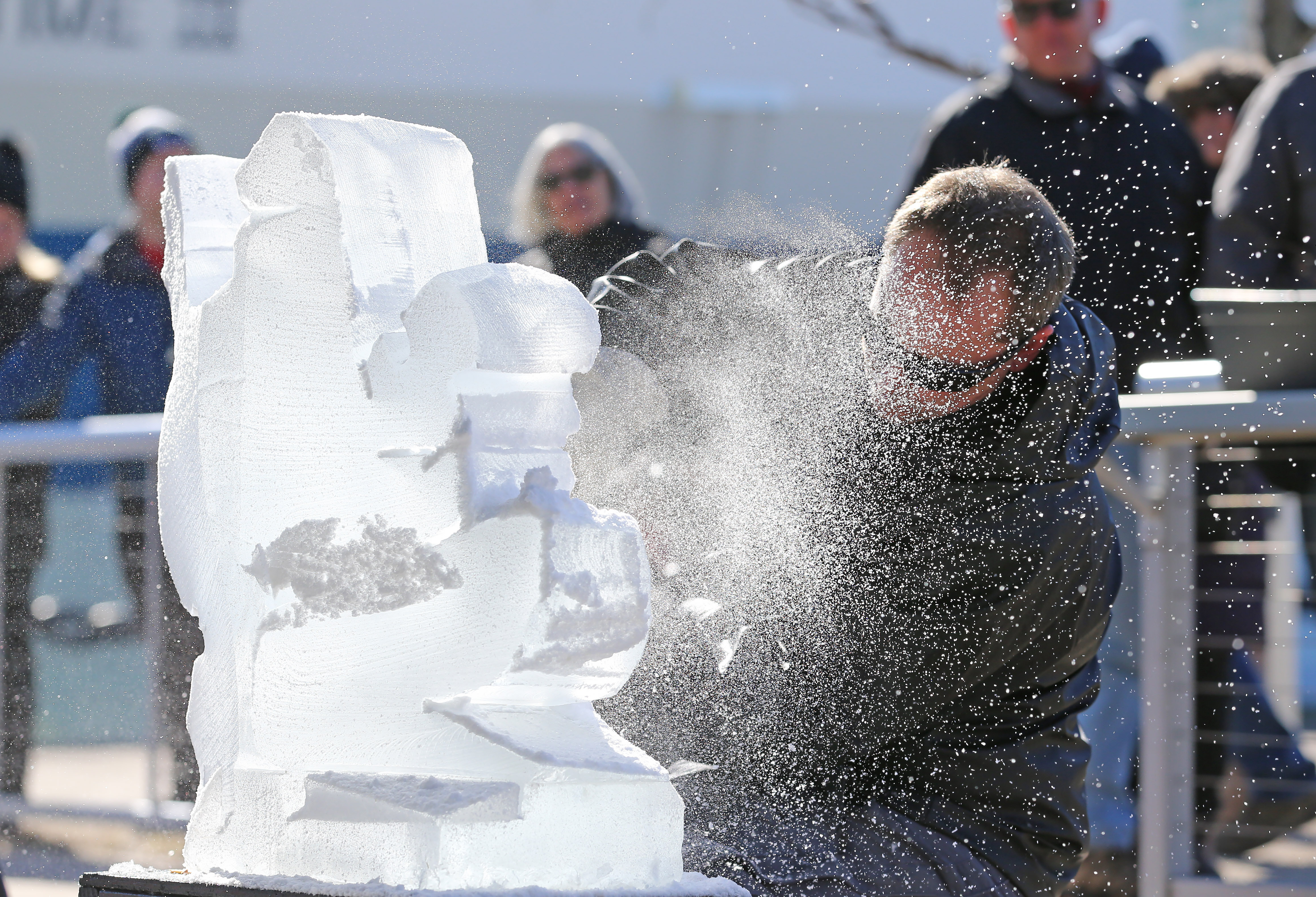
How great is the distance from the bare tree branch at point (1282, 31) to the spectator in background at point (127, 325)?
3.58 m

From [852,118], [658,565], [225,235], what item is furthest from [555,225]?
[852,118]

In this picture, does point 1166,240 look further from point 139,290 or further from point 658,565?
point 139,290

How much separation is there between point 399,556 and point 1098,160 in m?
2.24

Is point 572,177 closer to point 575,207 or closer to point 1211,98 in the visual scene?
point 575,207

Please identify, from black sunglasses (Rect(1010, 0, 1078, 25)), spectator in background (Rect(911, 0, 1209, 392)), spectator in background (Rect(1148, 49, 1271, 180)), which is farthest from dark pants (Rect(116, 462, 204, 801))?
spectator in background (Rect(1148, 49, 1271, 180))

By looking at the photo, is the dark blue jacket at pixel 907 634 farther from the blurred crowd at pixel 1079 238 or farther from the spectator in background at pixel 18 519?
the spectator in background at pixel 18 519

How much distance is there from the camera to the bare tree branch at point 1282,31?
4.93 meters

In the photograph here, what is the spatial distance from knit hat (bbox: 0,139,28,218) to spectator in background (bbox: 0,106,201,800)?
281mm

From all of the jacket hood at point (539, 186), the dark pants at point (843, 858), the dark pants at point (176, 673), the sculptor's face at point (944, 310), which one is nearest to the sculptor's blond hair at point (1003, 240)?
the sculptor's face at point (944, 310)

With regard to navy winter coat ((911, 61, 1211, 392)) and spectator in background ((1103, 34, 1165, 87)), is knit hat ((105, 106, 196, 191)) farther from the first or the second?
spectator in background ((1103, 34, 1165, 87))

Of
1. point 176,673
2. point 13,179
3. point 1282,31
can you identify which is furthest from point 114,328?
point 1282,31

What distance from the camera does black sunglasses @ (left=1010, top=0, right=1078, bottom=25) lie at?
329cm

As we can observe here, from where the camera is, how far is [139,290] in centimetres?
379

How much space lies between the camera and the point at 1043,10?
333cm
